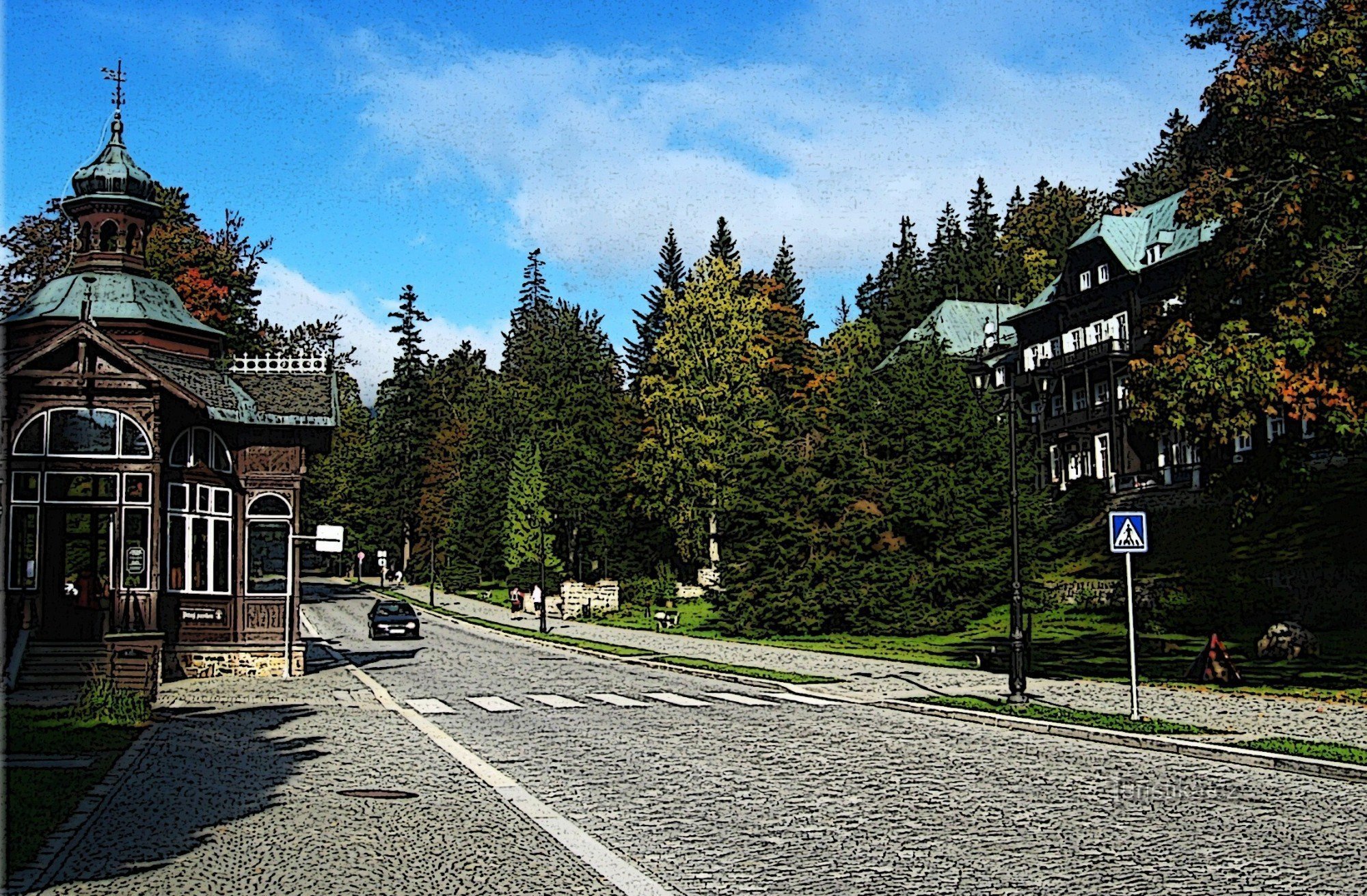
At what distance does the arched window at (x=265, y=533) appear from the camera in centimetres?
3019

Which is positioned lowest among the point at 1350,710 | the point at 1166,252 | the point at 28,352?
the point at 1350,710

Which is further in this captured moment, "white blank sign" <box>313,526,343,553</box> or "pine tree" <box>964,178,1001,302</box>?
"pine tree" <box>964,178,1001,302</box>

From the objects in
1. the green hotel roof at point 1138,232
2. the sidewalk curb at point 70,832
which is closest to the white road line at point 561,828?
the sidewalk curb at point 70,832

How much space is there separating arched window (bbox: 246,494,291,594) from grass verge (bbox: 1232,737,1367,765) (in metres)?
20.2

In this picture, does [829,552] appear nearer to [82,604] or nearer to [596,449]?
[82,604]

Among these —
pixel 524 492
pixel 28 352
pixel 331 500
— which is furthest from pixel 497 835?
pixel 331 500

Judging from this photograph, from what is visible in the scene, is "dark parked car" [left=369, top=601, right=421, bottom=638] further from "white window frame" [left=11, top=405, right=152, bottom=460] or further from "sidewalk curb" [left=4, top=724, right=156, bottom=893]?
"sidewalk curb" [left=4, top=724, right=156, bottom=893]

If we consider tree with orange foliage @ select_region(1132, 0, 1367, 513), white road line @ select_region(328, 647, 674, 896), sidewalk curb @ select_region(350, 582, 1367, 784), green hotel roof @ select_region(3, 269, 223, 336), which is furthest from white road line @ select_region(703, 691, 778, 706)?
green hotel roof @ select_region(3, 269, 223, 336)

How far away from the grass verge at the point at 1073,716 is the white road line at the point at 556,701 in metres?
5.87

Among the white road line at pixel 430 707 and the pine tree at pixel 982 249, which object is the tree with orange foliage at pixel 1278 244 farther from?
the pine tree at pixel 982 249

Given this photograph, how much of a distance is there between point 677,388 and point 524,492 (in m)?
15.0

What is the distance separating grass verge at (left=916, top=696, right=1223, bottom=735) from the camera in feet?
56.5

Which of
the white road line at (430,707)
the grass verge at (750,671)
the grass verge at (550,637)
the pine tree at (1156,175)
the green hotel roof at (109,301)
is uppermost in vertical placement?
the pine tree at (1156,175)

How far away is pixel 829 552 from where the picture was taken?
43.2 metres
